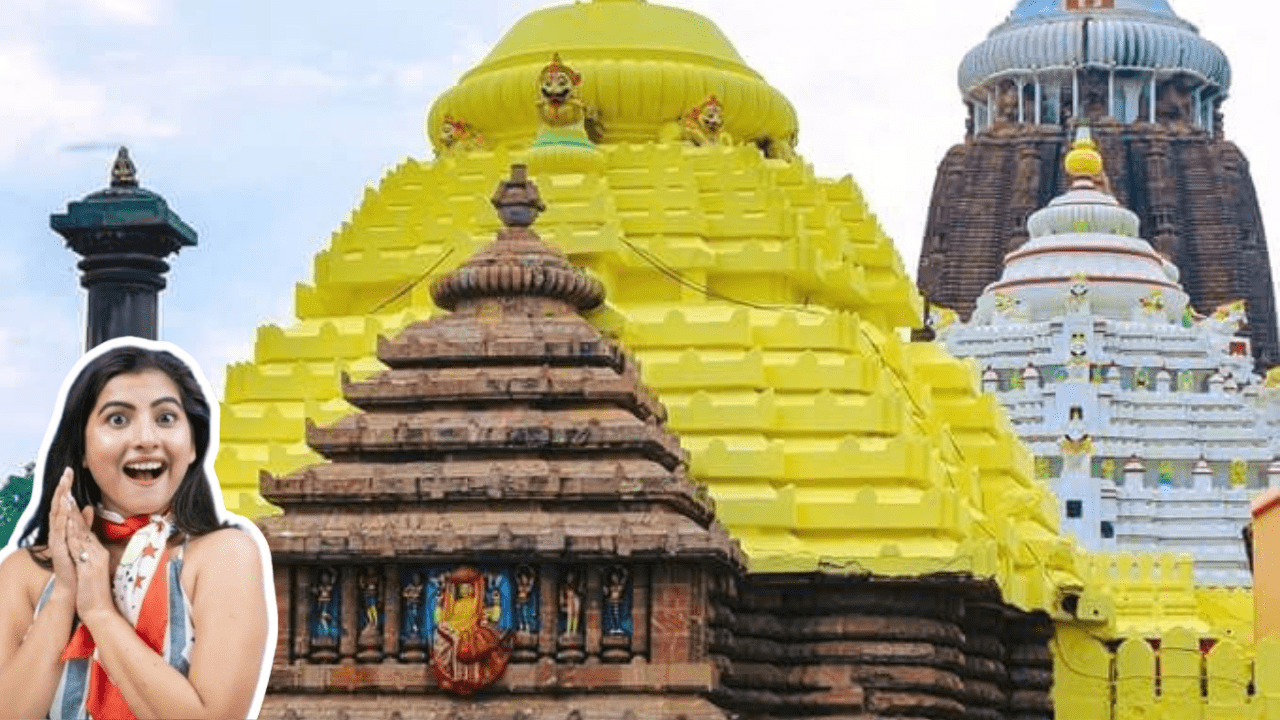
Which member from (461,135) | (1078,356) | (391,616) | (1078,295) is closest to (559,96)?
(461,135)

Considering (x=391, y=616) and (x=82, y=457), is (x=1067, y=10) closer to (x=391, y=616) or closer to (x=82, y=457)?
(x=391, y=616)

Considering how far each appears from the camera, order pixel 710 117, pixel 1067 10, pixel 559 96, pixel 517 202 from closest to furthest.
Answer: pixel 517 202, pixel 559 96, pixel 710 117, pixel 1067 10

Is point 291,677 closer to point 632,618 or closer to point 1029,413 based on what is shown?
point 632,618

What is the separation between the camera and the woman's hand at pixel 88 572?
7691mm

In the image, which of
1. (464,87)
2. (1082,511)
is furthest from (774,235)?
(1082,511)

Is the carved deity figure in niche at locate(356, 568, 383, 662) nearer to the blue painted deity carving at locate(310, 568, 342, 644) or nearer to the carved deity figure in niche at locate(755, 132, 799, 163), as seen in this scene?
the blue painted deity carving at locate(310, 568, 342, 644)

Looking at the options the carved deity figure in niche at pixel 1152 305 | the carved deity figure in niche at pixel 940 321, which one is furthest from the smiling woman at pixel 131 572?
the carved deity figure in niche at pixel 940 321

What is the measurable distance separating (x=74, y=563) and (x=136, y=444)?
0.32m

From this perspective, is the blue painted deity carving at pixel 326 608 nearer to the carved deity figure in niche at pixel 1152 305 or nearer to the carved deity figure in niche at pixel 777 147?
the carved deity figure in niche at pixel 777 147

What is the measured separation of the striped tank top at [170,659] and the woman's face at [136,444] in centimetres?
20

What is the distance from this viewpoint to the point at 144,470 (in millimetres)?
7820

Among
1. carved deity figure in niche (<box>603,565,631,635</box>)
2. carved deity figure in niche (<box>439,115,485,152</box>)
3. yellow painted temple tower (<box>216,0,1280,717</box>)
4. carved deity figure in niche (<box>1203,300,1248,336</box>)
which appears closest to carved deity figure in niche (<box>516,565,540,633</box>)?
carved deity figure in niche (<box>603,565,631,635</box>)

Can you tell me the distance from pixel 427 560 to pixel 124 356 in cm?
1733

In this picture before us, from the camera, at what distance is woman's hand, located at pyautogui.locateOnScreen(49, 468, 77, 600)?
7719mm
